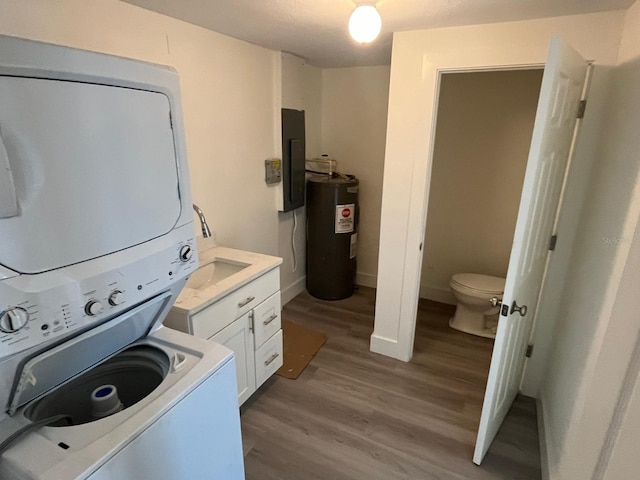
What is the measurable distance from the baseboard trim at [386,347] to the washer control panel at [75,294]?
1850 mm

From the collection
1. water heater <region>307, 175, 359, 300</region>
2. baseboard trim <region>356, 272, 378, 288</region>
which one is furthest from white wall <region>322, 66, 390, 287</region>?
water heater <region>307, 175, 359, 300</region>

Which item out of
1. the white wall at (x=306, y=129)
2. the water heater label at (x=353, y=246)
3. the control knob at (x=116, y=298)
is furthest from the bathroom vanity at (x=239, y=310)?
the water heater label at (x=353, y=246)

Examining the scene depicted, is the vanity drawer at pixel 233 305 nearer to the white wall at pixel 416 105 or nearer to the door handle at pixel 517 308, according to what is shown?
the white wall at pixel 416 105

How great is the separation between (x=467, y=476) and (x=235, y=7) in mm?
2420

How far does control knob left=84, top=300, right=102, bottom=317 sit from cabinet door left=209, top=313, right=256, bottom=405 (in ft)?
3.10

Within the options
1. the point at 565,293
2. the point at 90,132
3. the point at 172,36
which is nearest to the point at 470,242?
the point at 565,293

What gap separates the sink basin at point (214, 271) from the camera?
79.5 inches

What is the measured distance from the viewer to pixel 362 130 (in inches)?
131

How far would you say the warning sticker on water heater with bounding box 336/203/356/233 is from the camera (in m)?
3.16

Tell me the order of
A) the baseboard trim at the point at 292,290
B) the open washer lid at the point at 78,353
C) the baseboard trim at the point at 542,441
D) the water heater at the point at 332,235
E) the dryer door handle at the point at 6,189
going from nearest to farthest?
the dryer door handle at the point at 6,189, the open washer lid at the point at 78,353, the baseboard trim at the point at 542,441, the water heater at the point at 332,235, the baseboard trim at the point at 292,290

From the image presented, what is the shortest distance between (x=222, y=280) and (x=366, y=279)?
2.09 metres

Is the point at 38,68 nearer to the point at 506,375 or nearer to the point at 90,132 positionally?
the point at 90,132

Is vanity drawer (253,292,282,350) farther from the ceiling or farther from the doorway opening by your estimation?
the doorway opening

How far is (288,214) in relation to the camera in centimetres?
321
